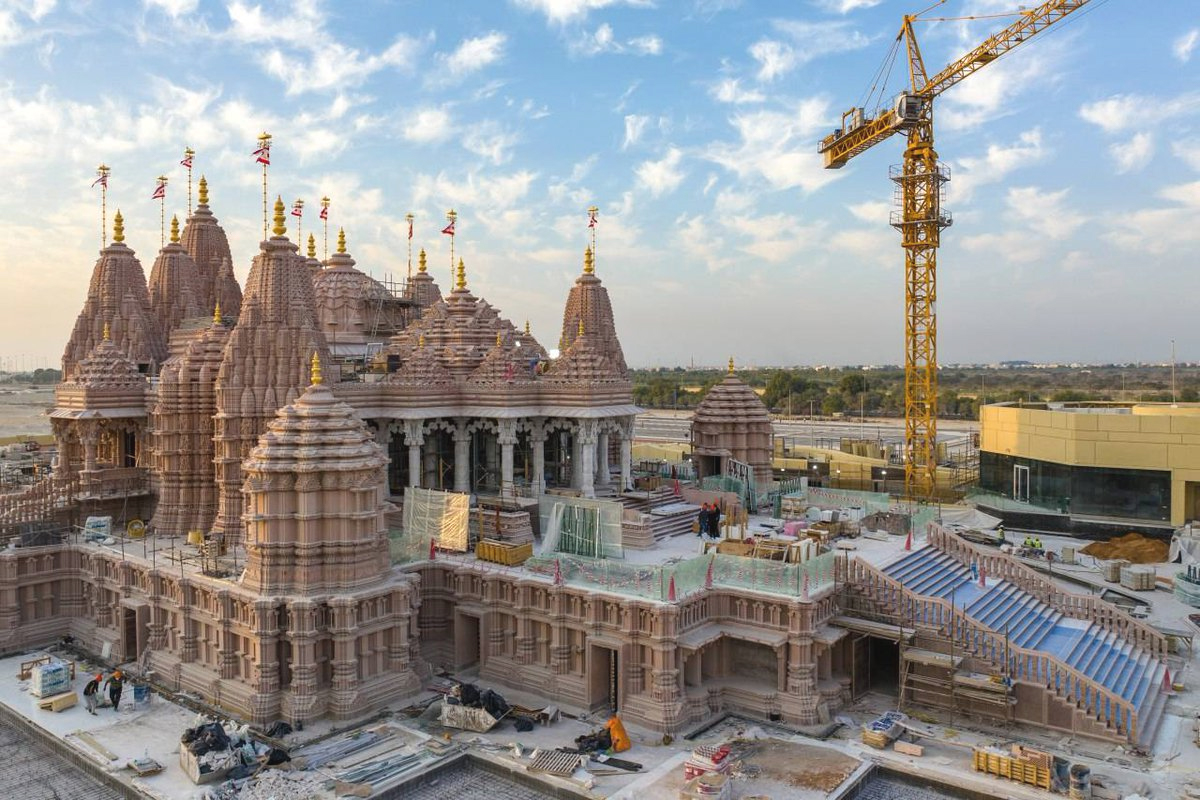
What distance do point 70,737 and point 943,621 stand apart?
61.4ft

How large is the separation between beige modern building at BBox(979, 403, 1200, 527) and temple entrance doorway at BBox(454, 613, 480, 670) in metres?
26.0

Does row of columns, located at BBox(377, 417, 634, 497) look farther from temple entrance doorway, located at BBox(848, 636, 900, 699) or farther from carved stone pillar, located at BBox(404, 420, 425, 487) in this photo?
temple entrance doorway, located at BBox(848, 636, 900, 699)

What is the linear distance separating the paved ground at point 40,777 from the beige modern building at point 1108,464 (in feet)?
113

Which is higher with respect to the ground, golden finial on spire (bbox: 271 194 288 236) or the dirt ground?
golden finial on spire (bbox: 271 194 288 236)

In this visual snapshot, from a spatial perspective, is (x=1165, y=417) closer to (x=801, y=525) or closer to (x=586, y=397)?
(x=801, y=525)

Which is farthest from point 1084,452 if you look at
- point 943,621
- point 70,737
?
point 70,737

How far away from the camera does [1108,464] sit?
34.6 m

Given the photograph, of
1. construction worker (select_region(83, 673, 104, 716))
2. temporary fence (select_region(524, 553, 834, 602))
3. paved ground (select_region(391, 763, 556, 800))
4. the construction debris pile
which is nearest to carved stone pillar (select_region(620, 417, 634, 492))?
temporary fence (select_region(524, 553, 834, 602))

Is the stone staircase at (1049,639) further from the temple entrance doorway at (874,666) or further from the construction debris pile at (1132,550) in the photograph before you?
the construction debris pile at (1132,550)

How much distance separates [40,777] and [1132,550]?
33955mm

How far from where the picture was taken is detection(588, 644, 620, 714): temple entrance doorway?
19.1 metres

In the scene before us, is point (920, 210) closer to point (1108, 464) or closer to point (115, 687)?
point (1108, 464)

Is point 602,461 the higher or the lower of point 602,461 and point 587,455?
the lower

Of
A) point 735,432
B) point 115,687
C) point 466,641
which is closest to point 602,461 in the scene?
point 735,432
